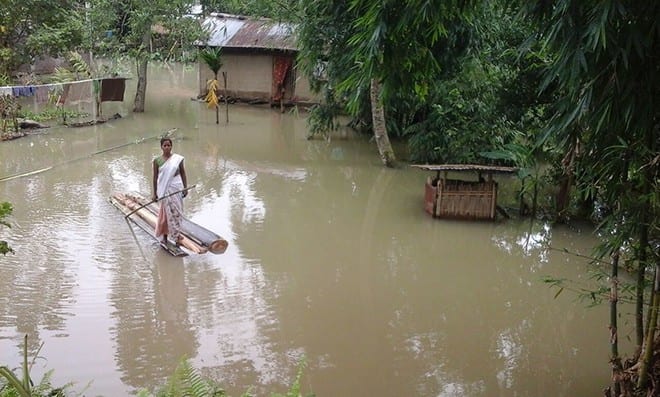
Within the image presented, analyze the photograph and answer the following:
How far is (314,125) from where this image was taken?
1510 centimetres

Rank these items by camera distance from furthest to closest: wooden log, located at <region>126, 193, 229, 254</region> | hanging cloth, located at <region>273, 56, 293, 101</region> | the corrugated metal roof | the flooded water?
hanging cloth, located at <region>273, 56, 293, 101</region>, the corrugated metal roof, wooden log, located at <region>126, 193, 229, 254</region>, the flooded water

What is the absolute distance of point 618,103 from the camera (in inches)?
137

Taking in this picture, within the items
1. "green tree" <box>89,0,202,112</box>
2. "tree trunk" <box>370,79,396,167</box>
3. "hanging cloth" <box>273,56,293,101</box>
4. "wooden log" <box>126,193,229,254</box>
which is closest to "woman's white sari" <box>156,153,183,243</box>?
"wooden log" <box>126,193,229,254</box>

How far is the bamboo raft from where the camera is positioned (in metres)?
7.67

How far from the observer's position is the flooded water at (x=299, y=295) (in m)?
5.33

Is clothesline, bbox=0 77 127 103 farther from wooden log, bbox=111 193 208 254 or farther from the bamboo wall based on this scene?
the bamboo wall

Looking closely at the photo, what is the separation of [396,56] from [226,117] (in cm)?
1406

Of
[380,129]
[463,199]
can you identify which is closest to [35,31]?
[380,129]

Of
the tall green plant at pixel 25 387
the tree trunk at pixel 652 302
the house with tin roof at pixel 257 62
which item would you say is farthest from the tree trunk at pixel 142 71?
the tree trunk at pixel 652 302

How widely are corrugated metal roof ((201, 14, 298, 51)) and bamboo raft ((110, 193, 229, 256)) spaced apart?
427 inches

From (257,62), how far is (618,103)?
60.3ft

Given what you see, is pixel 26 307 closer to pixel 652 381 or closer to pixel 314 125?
pixel 652 381

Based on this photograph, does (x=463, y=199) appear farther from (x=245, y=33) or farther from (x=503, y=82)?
(x=245, y=33)

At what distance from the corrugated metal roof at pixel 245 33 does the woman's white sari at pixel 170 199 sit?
12.3m
